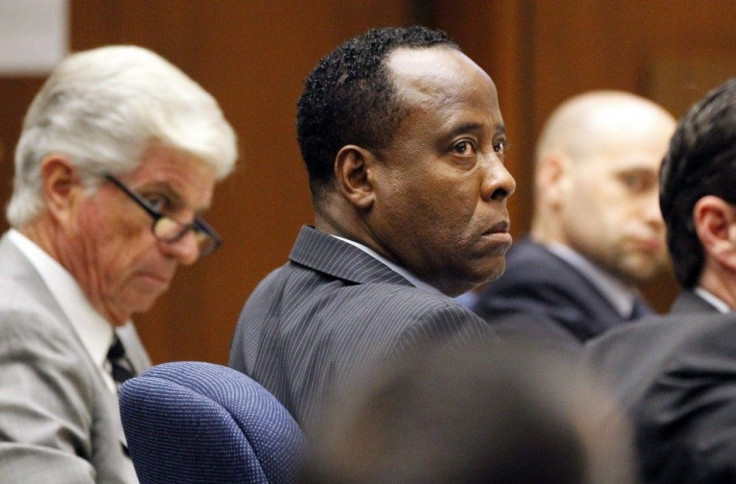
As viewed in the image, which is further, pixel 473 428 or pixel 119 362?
pixel 119 362

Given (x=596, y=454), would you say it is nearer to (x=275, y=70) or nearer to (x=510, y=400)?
(x=510, y=400)

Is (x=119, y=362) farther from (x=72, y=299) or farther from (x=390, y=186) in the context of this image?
(x=390, y=186)

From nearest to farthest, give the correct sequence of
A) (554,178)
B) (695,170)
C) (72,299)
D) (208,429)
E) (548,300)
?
(208,429) → (695,170) → (72,299) → (548,300) → (554,178)

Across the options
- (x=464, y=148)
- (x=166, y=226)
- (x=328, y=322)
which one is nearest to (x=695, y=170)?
(x=464, y=148)

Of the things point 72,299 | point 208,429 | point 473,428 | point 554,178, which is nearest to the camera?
point 473,428

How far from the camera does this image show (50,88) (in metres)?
2.34

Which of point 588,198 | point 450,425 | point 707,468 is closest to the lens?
point 450,425

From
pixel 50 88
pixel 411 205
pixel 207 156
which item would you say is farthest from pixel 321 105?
pixel 50 88

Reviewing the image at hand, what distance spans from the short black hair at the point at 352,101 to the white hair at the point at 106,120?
0.77 metres

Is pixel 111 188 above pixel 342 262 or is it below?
below

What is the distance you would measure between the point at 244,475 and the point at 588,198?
97.5 inches

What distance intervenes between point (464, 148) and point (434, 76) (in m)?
0.10

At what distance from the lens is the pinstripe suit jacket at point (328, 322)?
1274 millimetres

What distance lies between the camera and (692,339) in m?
1.33
